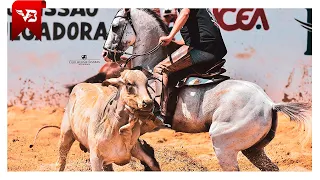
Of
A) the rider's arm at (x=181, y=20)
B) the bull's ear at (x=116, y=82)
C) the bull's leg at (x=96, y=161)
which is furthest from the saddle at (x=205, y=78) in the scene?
the bull's leg at (x=96, y=161)

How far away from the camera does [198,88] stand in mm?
8477

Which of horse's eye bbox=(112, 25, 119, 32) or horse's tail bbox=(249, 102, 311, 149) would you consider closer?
horse's tail bbox=(249, 102, 311, 149)

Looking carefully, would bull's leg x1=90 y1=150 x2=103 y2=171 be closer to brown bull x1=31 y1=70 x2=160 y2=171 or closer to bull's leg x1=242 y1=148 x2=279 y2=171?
brown bull x1=31 y1=70 x2=160 y2=171

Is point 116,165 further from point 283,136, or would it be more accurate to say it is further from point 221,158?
point 283,136

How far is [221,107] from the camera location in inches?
326

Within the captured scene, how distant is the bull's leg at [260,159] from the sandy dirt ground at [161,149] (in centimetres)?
14

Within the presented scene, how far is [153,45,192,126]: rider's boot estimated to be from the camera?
28.3ft

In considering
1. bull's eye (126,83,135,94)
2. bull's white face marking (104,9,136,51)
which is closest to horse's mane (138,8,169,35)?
bull's white face marking (104,9,136,51)

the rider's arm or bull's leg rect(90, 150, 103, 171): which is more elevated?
the rider's arm

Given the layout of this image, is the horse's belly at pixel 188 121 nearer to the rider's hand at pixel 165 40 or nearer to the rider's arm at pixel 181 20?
the rider's hand at pixel 165 40

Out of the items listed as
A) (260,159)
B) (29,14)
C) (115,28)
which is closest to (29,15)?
(29,14)

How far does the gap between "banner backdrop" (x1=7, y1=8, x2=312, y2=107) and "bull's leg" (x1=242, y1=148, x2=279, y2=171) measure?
765 mm

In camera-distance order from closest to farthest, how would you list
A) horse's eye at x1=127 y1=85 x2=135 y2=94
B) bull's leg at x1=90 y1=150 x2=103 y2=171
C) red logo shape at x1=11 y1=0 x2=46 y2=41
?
horse's eye at x1=127 y1=85 x2=135 y2=94 → bull's leg at x1=90 y1=150 x2=103 y2=171 → red logo shape at x1=11 y1=0 x2=46 y2=41

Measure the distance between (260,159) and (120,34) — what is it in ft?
7.79
